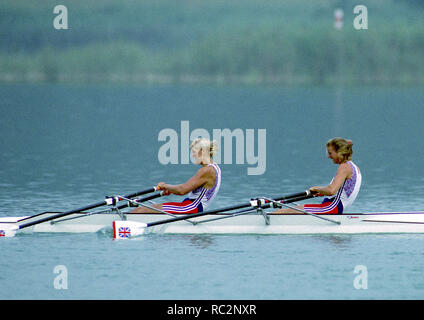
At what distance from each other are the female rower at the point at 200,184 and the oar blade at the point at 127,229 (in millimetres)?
861

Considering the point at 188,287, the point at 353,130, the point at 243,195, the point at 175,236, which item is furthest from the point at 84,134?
the point at 188,287

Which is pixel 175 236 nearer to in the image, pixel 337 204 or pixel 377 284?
pixel 337 204

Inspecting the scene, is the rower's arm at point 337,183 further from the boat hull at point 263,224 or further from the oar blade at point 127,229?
the oar blade at point 127,229

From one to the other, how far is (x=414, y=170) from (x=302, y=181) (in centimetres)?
554

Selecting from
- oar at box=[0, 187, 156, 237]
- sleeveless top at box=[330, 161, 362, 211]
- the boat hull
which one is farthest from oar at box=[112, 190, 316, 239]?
sleeveless top at box=[330, 161, 362, 211]

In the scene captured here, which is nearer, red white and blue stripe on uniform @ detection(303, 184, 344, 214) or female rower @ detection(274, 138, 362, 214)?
female rower @ detection(274, 138, 362, 214)

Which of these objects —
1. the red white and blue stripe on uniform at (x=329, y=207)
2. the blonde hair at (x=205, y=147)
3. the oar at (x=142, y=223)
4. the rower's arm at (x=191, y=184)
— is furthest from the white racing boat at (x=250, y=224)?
the blonde hair at (x=205, y=147)

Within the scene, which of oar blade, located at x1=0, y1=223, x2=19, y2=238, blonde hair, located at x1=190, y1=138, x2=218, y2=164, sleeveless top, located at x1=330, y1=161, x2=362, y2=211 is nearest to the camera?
blonde hair, located at x1=190, y1=138, x2=218, y2=164

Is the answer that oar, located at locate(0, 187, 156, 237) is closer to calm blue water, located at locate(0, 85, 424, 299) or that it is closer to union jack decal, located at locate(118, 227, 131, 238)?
calm blue water, located at locate(0, 85, 424, 299)

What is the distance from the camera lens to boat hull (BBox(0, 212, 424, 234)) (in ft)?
71.4

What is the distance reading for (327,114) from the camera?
78.8 meters

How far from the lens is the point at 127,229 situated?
21.4 meters

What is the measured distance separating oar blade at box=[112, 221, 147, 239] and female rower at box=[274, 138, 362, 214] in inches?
139

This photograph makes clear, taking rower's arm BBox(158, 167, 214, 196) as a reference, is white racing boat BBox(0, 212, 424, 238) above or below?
below
